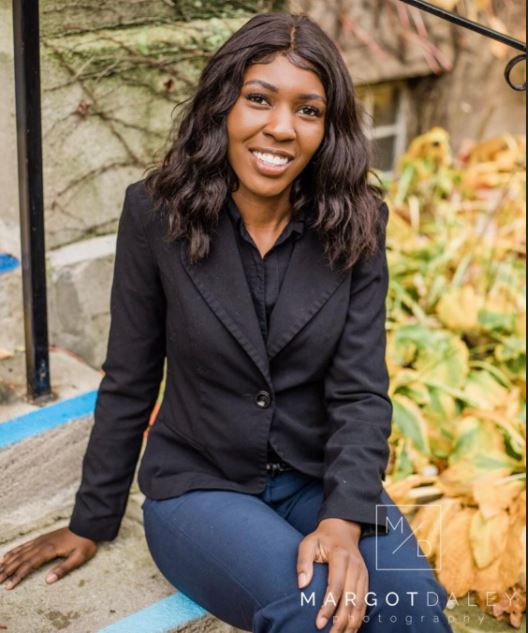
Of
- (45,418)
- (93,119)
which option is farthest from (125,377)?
(93,119)

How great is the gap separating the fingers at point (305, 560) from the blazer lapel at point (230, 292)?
0.36 m

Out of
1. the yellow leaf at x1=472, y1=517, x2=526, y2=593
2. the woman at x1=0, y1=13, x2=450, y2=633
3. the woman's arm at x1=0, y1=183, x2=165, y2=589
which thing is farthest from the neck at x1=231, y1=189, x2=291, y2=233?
the yellow leaf at x1=472, y1=517, x2=526, y2=593

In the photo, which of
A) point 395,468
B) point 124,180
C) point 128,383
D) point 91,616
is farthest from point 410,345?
point 91,616

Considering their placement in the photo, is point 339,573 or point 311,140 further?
point 311,140

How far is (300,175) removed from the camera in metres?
2.13

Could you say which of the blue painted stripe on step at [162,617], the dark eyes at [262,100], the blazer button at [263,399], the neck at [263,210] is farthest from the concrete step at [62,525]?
the dark eyes at [262,100]

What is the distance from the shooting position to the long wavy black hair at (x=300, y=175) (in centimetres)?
195

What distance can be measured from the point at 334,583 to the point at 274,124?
90 centimetres

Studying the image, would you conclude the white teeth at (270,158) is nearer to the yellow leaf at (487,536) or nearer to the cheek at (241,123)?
the cheek at (241,123)

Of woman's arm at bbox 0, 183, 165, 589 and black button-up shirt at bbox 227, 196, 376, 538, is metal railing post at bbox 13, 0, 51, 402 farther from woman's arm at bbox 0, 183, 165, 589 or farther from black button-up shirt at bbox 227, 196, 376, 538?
black button-up shirt at bbox 227, 196, 376, 538

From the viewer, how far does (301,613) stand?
71.0 inches

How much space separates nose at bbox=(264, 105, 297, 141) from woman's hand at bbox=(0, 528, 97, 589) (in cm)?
102

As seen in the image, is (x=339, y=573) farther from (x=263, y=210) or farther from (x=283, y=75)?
(x=283, y=75)

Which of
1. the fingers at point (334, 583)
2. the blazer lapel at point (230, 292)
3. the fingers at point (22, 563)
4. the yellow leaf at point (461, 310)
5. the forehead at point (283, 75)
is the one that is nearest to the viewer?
the fingers at point (334, 583)
